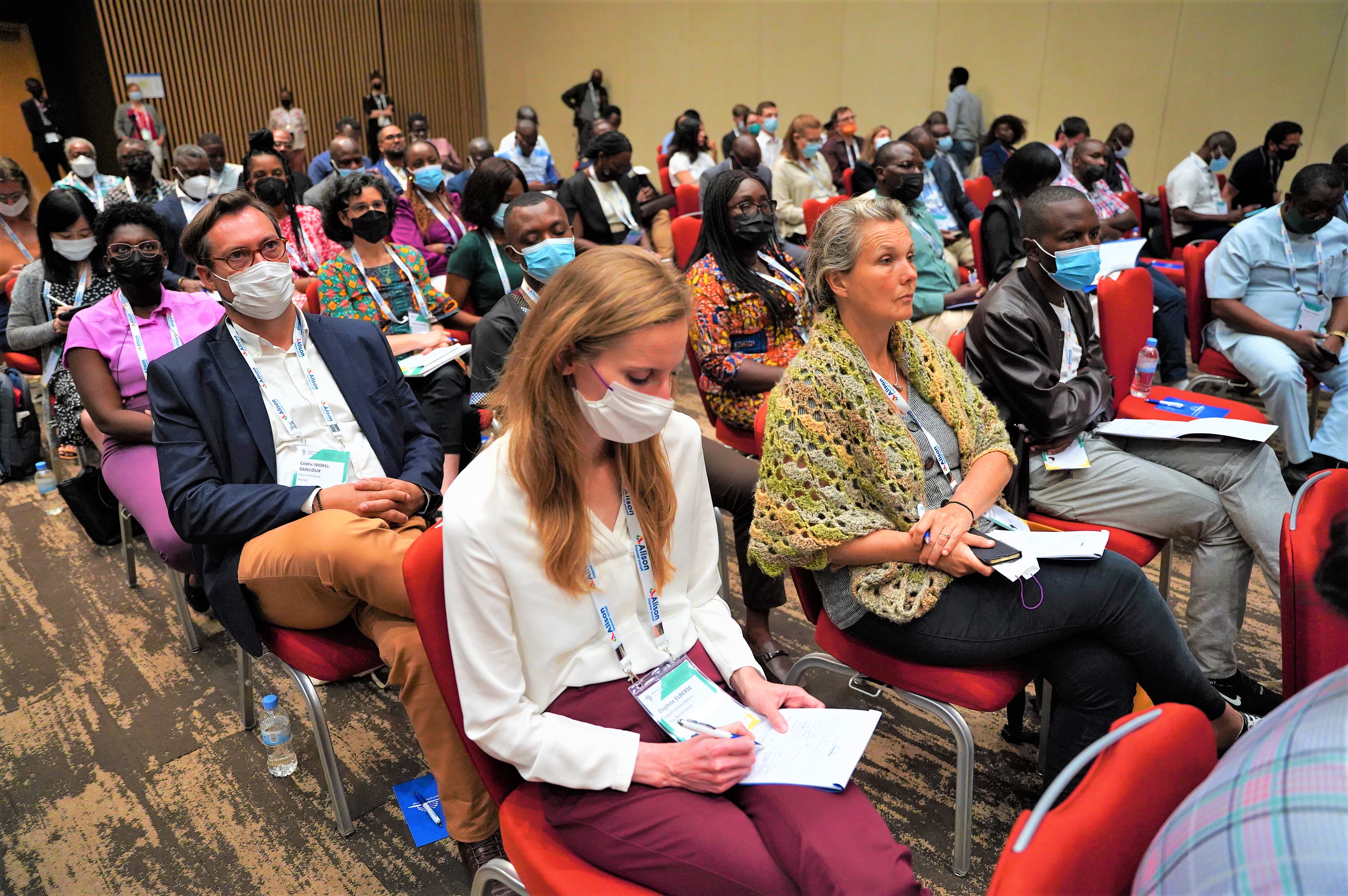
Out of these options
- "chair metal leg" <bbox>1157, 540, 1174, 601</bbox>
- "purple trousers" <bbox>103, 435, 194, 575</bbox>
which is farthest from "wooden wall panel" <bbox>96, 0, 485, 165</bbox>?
"chair metal leg" <bbox>1157, 540, 1174, 601</bbox>

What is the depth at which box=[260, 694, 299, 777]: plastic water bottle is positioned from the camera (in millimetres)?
2336

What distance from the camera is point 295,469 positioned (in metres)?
2.21

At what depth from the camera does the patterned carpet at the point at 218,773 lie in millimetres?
2006

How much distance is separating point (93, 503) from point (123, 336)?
2.60ft

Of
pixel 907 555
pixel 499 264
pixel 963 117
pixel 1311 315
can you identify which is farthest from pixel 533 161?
pixel 907 555

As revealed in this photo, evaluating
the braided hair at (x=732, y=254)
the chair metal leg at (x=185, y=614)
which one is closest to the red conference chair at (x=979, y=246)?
the braided hair at (x=732, y=254)

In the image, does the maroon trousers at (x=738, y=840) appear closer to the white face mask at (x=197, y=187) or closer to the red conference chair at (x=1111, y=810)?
the red conference chair at (x=1111, y=810)

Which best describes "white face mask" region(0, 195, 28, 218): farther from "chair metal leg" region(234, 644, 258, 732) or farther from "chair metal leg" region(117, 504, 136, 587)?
"chair metal leg" region(234, 644, 258, 732)

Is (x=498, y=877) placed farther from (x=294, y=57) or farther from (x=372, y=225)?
(x=294, y=57)

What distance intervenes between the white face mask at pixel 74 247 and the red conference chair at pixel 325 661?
2.28 meters

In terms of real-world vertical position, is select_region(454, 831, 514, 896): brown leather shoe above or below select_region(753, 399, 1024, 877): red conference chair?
below

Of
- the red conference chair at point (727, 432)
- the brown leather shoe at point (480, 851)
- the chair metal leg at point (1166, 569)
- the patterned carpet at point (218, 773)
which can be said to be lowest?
the patterned carpet at point (218, 773)

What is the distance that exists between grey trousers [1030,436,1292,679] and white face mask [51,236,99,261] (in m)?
3.80

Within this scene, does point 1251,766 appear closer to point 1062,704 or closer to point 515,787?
point 515,787
